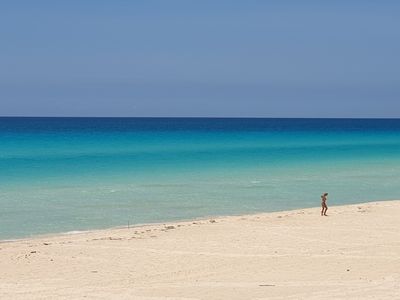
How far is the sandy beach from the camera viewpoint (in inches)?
480

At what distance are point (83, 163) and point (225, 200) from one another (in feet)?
70.2

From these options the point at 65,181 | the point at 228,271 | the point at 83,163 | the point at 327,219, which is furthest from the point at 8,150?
the point at 228,271

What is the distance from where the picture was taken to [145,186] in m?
32.2

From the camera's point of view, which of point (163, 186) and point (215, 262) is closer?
point (215, 262)

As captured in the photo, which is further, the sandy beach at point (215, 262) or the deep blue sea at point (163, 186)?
the deep blue sea at point (163, 186)

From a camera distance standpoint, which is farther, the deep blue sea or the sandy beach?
the deep blue sea

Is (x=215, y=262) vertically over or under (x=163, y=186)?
under

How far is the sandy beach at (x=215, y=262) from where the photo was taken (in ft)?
40.0

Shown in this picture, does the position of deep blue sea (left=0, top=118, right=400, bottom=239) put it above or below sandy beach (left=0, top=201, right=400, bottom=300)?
above

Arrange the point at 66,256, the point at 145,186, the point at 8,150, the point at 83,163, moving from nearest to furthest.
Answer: the point at 66,256
the point at 145,186
the point at 83,163
the point at 8,150

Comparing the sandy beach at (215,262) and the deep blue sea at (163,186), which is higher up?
the deep blue sea at (163,186)

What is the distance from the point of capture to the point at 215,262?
1477 cm

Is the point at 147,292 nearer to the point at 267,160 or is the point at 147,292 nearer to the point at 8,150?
the point at 267,160

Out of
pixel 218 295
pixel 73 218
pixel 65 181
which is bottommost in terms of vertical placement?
pixel 218 295
